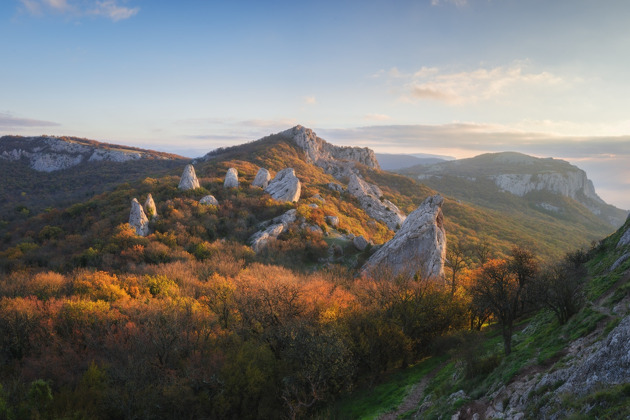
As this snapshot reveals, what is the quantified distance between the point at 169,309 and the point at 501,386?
24.9 m

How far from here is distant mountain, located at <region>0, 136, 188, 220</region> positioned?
277ft

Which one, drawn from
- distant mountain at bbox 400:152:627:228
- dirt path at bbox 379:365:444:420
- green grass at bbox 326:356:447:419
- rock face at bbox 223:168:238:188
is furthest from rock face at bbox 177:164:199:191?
distant mountain at bbox 400:152:627:228

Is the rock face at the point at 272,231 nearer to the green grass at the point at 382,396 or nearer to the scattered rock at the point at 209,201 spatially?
the scattered rock at the point at 209,201

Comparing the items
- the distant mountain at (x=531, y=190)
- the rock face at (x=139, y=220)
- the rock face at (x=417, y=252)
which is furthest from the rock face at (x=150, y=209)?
the distant mountain at (x=531, y=190)

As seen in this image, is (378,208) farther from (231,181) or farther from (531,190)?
(531,190)

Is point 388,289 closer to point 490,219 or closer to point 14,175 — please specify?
Result: point 490,219

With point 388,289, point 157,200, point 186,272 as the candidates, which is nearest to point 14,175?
point 157,200

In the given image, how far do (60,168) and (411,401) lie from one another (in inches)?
6073

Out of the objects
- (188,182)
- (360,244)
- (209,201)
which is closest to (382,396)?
(360,244)

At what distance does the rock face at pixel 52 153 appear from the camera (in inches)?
4756

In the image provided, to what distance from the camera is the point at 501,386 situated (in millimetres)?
Result: 13531

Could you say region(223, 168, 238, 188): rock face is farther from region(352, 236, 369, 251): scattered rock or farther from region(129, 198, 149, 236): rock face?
region(352, 236, 369, 251): scattered rock

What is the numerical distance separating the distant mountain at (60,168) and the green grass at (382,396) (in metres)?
74.4

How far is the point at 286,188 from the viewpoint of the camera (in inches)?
2382
